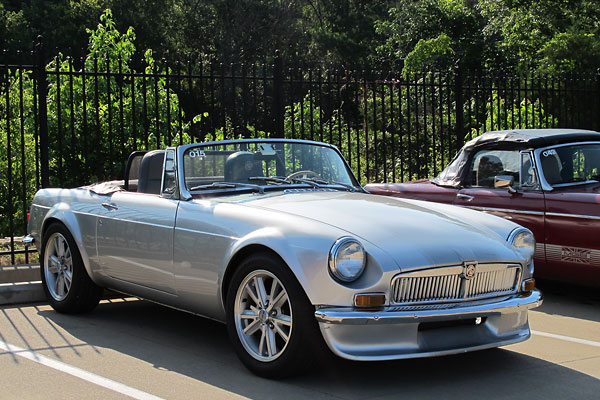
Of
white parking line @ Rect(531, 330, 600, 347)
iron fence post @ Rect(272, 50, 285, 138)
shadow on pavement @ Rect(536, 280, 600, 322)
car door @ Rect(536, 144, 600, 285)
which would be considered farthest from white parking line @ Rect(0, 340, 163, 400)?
iron fence post @ Rect(272, 50, 285, 138)

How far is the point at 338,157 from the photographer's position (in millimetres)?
6234

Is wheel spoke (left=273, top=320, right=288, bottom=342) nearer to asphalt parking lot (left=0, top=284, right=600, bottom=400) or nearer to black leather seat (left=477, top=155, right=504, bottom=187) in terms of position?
asphalt parking lot (left=0, top=284, right=600, bottom=400)

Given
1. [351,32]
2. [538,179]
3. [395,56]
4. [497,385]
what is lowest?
[497,385]

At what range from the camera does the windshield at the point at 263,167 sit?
5602 millimetres

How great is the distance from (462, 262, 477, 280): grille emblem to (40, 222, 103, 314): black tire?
3.22 meters

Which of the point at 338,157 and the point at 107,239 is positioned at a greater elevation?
the point at 338,157

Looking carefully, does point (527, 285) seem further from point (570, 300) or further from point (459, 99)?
point (459, 99)

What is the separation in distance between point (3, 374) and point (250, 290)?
1.58m

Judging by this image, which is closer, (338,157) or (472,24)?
(338,157)

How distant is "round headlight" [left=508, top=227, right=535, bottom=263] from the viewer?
198 inches

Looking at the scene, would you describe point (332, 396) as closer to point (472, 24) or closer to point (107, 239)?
point (107, 239)

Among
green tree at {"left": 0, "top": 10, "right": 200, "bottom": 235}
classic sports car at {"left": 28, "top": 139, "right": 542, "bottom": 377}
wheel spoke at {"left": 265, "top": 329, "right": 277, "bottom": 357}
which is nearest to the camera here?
classic sports car at {"left": 28, "top": 139, "right": 542, "bottom": 377}

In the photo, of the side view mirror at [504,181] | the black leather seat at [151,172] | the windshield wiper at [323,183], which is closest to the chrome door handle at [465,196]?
the side view mirror at [504,181]

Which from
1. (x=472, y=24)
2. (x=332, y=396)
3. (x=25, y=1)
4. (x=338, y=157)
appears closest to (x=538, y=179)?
(x=338, y=157)
